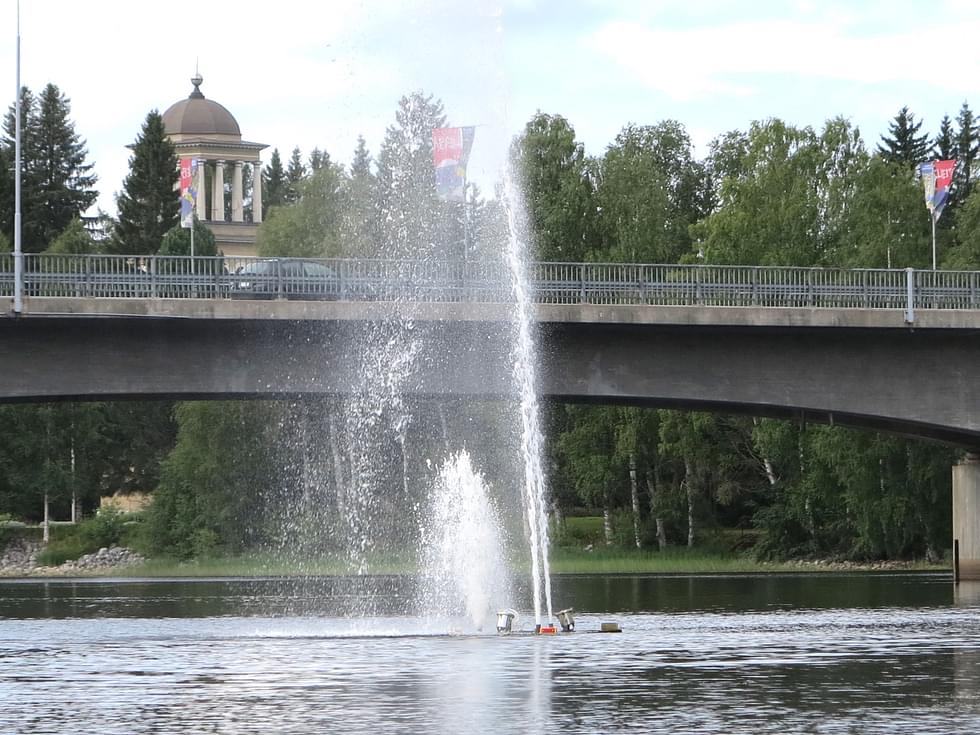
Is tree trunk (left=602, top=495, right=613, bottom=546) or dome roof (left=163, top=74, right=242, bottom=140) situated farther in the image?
dome roof (left=163, top=74, right=242, bottom=140)

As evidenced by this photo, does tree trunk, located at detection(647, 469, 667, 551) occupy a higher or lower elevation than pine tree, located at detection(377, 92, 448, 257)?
lower

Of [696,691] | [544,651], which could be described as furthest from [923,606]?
[696,691]

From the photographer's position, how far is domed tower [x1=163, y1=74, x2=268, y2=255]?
12088 centimetres

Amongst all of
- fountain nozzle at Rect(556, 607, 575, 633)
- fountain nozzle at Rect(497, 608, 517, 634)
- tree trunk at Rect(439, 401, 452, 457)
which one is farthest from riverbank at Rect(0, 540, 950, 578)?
fountain nozzle at Rect(497, 608, 517, 634)

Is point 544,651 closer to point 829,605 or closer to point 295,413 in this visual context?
point 829,605

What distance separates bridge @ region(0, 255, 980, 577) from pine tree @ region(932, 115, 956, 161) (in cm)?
5869

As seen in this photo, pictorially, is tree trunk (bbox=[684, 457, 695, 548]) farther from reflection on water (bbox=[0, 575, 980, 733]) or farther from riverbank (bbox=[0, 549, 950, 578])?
reflection on water (bbox=[0, 575, 980, 733])

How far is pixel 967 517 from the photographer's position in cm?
6112

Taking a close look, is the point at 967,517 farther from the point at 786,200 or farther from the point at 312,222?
the point at 312,222

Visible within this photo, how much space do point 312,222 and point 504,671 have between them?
63.9 m

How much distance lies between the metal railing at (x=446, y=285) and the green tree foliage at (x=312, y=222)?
35.8 metres

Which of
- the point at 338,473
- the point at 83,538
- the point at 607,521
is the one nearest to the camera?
the point at 338,473

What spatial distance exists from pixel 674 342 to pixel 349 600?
42.5 feet

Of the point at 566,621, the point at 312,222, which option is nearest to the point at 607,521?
the point at 312,222
